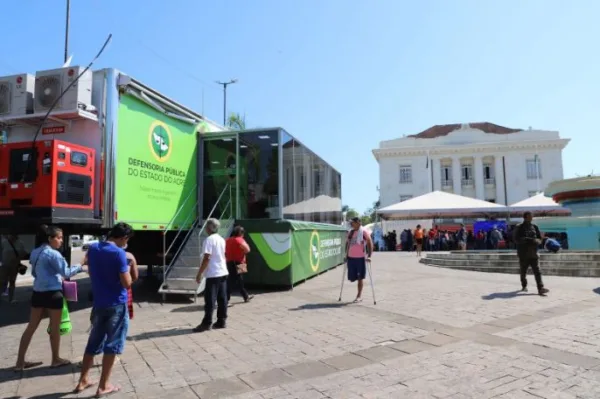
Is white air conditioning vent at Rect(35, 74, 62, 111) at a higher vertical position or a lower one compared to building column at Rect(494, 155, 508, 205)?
lower

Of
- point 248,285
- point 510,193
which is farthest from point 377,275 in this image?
point 510,193

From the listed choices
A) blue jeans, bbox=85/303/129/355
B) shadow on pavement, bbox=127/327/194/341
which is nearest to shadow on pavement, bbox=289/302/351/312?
shadow on pavement, bbox=127/327/194/341

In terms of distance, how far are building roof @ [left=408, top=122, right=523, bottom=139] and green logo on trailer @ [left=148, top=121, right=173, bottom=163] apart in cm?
4994

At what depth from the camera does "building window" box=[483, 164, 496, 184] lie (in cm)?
5247

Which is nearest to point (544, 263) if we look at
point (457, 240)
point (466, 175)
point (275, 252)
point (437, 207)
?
point (275, 252)

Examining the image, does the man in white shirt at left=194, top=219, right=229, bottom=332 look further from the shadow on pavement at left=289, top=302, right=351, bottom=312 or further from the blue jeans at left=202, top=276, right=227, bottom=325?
the shadow on pavement at left=289, top=302, right=351, bottom=312

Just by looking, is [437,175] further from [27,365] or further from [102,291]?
[102,291]

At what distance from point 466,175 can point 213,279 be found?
5160cm

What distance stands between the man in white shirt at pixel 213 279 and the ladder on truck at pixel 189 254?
225 cm

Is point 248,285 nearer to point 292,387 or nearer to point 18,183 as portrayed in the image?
point 18,183

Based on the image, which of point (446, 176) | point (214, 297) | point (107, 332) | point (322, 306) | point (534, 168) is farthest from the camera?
point (446, 176)

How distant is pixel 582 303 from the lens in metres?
7.82

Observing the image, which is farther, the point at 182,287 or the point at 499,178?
the point at 499,178

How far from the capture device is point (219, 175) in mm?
11141
